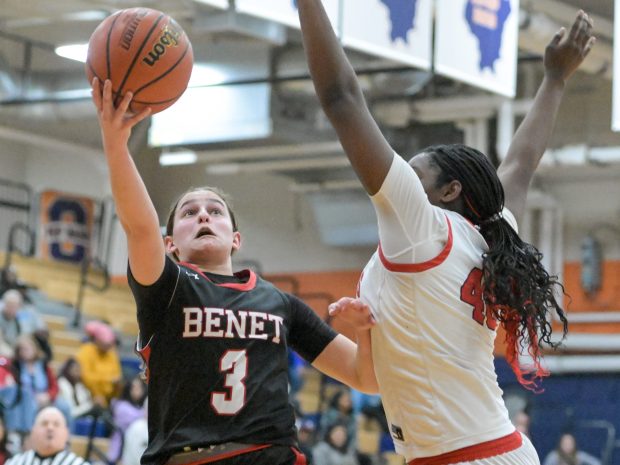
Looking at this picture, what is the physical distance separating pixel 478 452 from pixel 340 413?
11.7 m

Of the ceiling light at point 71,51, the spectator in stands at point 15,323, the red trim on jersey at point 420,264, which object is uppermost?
the ceiling light at point 71,51

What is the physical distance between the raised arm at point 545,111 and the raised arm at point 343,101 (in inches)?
34.0

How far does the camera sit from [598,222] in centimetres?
1794

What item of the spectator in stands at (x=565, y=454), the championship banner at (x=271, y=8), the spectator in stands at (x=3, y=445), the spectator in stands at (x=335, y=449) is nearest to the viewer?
the championship banner at (x=271, y=8)

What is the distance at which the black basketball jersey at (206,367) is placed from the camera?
356 centimetres

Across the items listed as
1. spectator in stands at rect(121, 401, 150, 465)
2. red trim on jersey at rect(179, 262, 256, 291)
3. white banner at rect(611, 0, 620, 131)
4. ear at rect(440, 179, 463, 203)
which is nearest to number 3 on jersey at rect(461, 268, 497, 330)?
ear at rect(440, 179, 463, 203)

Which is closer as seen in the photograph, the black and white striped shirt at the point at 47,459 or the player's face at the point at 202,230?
the player's face at the point at 202,230

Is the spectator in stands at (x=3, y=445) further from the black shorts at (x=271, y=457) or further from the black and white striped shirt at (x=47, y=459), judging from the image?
the black shorts at (x=271, y=457)

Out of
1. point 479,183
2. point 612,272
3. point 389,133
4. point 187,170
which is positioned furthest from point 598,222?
point 479,183

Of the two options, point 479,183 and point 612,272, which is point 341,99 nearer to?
point 479,183

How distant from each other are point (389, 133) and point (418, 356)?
13756mm

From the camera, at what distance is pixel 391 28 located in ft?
25.6

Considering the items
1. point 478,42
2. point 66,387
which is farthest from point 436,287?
point 66,387

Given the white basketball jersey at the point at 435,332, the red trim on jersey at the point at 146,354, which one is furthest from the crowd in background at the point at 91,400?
the white basketball jersey at the point at 435,332
